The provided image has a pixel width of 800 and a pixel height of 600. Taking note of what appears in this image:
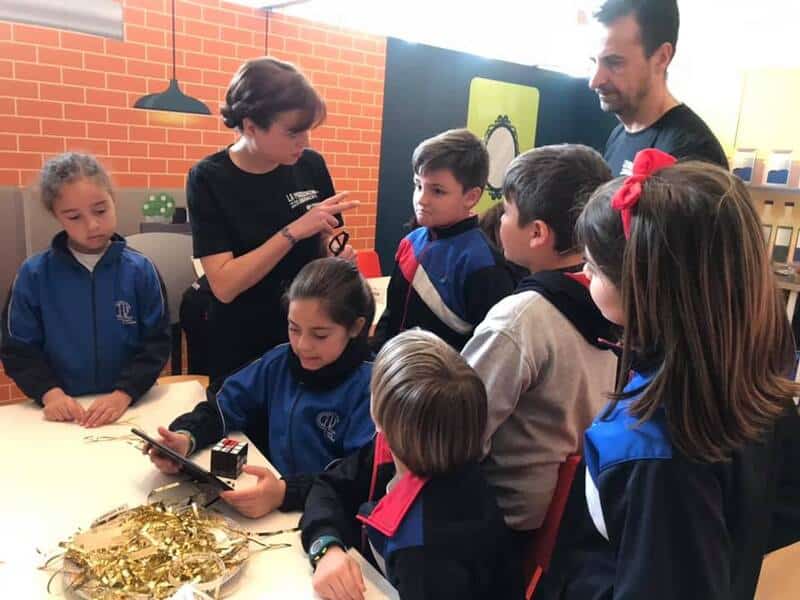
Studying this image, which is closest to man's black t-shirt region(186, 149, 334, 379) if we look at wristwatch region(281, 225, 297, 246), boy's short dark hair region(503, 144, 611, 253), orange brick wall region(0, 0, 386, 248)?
wristwatch region(281, 225, 297, 246)

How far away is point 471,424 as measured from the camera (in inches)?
41.4

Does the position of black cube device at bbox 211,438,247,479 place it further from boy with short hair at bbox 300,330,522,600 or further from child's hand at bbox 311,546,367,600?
child's hand at bbox 311,546,367,600

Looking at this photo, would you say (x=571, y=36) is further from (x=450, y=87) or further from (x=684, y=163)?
(x=684, y=163)

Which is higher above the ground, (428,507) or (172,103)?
(172,103)

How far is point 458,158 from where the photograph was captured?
1.85 m

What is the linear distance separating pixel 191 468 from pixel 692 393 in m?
0.86

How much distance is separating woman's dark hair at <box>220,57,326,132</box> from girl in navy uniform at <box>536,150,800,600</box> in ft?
3.50

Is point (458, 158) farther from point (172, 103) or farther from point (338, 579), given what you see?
point (172, 103)

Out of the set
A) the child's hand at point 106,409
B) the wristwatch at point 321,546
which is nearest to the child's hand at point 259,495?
the wristwatch at point 321,546

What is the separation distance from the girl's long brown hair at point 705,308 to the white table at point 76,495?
0.55m

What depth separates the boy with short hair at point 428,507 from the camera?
981 mm

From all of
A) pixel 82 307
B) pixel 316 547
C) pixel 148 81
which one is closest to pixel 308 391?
pixel 316 547

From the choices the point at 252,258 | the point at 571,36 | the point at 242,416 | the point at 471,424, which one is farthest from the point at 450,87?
the point at 471,424

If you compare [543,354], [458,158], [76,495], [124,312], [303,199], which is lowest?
[76,495]
